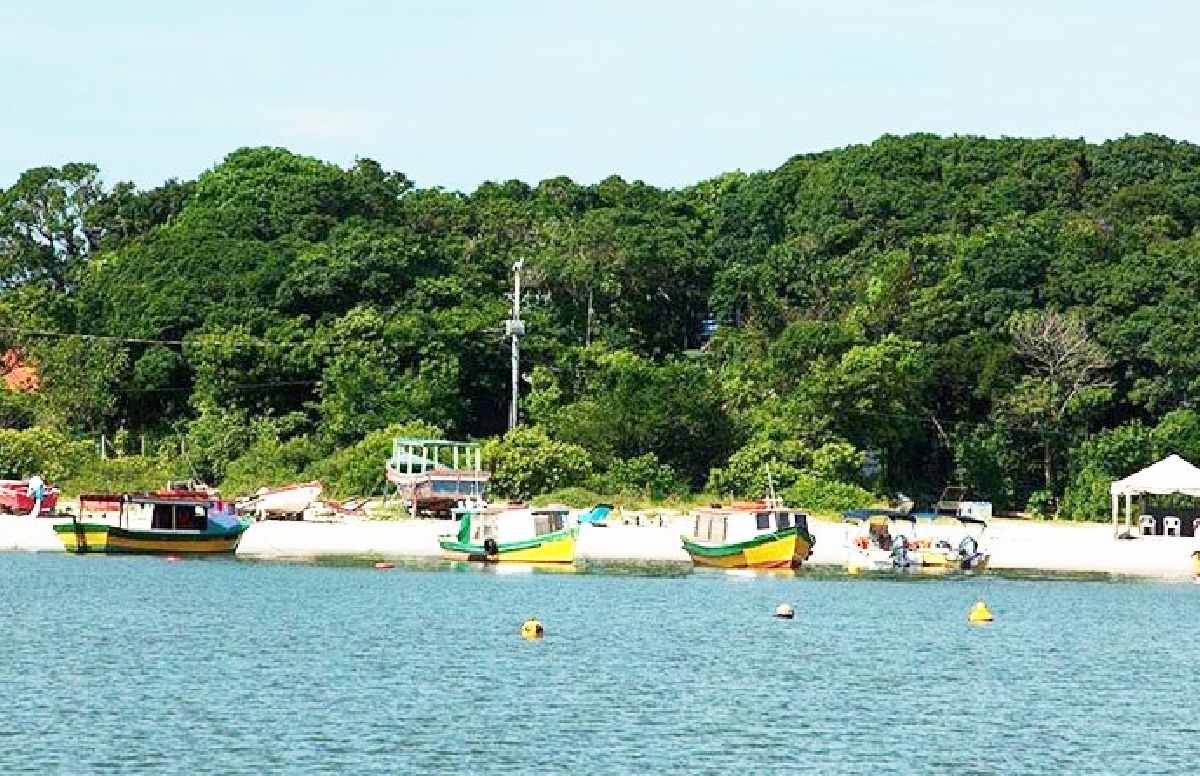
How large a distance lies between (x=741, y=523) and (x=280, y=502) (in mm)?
18446

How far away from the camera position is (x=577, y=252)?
311 ft

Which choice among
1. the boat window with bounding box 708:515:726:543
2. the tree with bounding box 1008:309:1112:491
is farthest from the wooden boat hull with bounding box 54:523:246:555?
the tree with bounding box 1008:309:1112:491

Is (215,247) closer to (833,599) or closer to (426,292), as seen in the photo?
(426,292)

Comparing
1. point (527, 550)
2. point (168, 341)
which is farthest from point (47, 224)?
point (527, 550)

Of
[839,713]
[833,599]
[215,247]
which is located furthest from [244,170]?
[839,713]

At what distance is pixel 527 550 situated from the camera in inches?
2692

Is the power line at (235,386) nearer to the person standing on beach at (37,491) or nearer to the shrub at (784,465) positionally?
the person standing on beach at (37,491)

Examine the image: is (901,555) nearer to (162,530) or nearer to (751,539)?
(751,539)

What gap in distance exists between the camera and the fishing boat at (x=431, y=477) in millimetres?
76250

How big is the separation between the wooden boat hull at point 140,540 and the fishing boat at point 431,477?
28.8ft

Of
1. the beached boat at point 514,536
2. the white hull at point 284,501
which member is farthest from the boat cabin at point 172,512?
the beached boat at point 514,536

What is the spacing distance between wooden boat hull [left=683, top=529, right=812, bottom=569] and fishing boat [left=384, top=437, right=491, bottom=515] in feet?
37.0

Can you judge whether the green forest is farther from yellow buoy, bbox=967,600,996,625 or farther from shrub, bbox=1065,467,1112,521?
yellow buoy, bbox=967,600,996,625

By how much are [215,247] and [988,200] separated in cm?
3614
